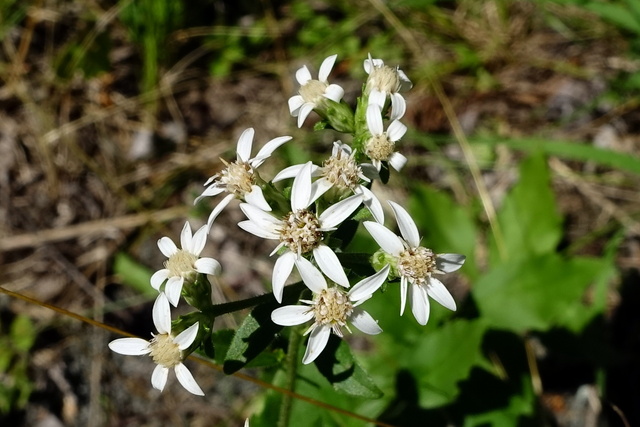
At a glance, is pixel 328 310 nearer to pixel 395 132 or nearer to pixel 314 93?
pixel 395 132

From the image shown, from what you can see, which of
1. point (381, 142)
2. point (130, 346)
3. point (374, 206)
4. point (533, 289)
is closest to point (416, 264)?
point (374, 206)

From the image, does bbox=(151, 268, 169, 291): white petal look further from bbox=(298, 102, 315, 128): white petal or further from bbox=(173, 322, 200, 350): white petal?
bbox=(298, 102, 315, 128): white petal

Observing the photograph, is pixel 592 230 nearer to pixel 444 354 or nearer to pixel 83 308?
pixel 444 354

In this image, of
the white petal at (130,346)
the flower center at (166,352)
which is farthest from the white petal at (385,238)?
the white petal at (130,346)

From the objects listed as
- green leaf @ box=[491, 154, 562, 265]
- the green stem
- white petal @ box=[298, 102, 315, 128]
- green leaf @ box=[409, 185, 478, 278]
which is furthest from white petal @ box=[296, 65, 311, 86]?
green leaf @ box=[491, 154, 562, 265]

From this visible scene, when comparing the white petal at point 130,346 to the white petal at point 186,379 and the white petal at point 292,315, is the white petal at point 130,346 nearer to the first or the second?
the white petal at point 186,379

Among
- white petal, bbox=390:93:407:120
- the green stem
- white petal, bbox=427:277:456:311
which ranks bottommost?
the green stem

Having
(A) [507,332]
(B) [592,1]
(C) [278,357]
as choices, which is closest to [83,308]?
(C) [278,357]
